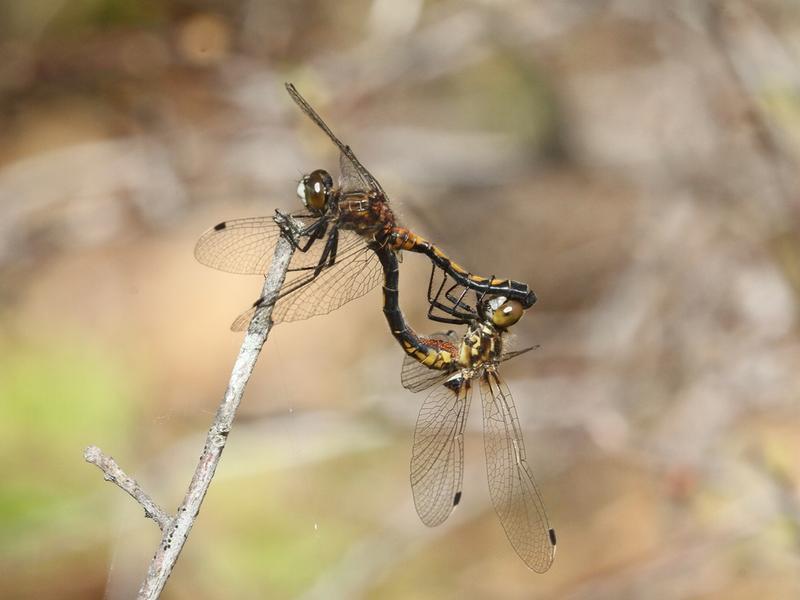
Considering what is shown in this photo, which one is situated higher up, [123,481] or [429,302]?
[429,302]

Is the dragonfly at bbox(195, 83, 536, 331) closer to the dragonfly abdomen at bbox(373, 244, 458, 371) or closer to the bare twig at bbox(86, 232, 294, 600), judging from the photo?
the dragonfly abdomen at bbox(373, 244, 458, 371)

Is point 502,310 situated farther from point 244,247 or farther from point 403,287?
point 403,287

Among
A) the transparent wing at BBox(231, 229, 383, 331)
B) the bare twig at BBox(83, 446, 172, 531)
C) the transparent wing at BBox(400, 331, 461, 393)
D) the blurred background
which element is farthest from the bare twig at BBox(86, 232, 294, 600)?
the blurred background

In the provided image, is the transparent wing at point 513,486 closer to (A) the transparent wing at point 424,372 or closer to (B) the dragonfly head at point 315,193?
(A) the transparent wing at point 424,372

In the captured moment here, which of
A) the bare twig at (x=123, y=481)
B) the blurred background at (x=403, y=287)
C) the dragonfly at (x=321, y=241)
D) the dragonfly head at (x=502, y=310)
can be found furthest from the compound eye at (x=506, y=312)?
the bare twig at (x=123, y=481)

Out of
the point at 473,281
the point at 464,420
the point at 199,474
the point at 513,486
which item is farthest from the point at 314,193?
the point at 513,486
